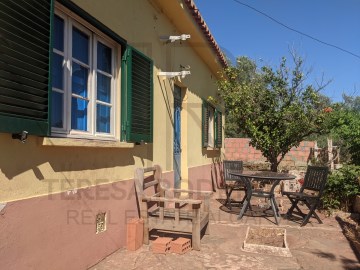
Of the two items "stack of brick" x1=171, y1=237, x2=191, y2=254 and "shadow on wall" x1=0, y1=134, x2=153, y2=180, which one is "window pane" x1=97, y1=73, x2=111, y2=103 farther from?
"stack of brick" x1=171, y1=237, x2=191, y2=254

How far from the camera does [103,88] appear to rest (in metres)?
4.13

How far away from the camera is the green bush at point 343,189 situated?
22.8 ft

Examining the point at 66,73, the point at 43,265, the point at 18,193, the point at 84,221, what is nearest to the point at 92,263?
the point at 84,221

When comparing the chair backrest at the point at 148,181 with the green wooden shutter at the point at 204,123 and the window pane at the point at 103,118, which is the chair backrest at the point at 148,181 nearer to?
the window pane at the point at 103,118

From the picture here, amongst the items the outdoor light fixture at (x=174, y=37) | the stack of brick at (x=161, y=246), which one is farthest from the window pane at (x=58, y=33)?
the outdoor light fixture at (x=174, y=37)

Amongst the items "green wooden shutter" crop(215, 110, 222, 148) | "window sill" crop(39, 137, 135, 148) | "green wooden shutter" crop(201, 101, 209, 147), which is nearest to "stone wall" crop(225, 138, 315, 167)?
"green wooden shutter" crop(215, 110, 222, 148)

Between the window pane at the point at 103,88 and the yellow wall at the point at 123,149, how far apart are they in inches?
23.2

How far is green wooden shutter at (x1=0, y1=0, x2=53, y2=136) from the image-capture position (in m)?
2.44

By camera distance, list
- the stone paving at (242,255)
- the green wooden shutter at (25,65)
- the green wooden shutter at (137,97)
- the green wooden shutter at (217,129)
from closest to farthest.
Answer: the green wooden shutter at (25,65) → the stone paving at (242,255) → the green wooden shutter at (137,97) → the green wooden shutter at (217,129)

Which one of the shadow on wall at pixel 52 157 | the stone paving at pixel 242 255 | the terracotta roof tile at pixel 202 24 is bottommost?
the stone paving at pixel 242 255

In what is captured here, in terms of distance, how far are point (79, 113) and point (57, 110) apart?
0.41 meters

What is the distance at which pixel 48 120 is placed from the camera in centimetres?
285

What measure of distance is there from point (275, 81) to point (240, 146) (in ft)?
30.8

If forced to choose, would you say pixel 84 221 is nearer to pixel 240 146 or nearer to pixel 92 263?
pixel 92 263
